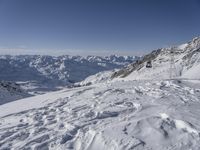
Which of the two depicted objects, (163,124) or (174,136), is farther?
(163,124)

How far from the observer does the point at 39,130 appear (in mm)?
9836

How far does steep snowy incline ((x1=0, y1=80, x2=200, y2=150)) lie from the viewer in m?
8.19

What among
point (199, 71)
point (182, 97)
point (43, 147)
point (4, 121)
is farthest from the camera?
point (199, 71)

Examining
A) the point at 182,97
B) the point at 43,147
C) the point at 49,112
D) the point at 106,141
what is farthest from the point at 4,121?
the point at 182,97

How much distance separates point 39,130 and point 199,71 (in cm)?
4373

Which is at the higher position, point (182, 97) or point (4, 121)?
point (182, 97)

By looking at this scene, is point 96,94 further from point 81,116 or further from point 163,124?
point 163,124

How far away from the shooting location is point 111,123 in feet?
32.1

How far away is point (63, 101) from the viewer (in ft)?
48.2

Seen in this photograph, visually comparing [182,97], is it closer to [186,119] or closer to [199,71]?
[186,119]

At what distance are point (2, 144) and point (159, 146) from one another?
15.7 feet

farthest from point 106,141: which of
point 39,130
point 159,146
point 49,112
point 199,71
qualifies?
point 199,71

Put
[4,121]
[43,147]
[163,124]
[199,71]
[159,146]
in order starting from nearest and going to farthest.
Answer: [159,146]
[43,147]
[163,124]
[4,121]
[199,71]

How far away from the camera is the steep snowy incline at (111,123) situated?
26.9ft
